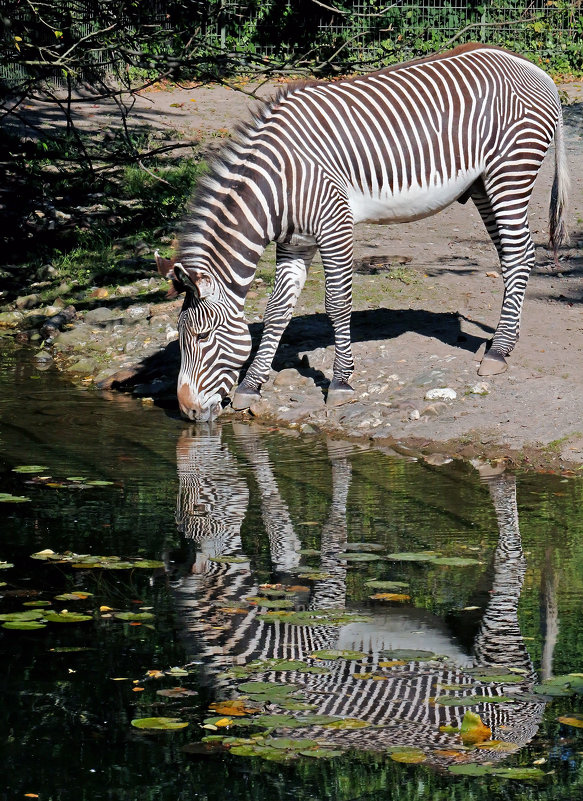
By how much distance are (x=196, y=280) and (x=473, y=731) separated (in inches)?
195

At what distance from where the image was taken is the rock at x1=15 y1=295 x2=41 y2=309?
1234 centimetres

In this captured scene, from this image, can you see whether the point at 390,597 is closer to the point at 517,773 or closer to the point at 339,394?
the point at 517,773

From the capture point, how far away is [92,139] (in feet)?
58.8

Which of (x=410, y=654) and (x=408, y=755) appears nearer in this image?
(x=408, y=755)

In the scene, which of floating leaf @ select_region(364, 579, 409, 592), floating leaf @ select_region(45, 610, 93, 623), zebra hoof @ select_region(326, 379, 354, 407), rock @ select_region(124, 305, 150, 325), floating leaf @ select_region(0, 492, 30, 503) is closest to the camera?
floating leaf @ select_region(45, 610, 93, 623)

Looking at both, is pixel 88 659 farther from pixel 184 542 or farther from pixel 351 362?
pixel 351 362

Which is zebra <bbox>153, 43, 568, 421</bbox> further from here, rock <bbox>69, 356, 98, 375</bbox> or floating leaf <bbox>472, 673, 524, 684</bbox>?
floating leaf <bbox>472, 673, 524, 684</bbox>

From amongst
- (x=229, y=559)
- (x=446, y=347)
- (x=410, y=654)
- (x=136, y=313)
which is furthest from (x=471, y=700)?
(x=136, y=313)

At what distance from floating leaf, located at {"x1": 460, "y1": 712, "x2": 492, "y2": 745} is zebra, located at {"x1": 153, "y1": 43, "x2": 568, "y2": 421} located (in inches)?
193

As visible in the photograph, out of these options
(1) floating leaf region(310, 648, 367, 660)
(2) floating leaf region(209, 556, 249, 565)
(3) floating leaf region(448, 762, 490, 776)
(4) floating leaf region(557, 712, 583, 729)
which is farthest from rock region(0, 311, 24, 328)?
(3) floating leaf region(448, 762, 490, 776)

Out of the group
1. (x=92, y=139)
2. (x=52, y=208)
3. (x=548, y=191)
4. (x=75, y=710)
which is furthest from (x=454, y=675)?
(x=92, y=139)

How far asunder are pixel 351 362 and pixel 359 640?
4.53 metres

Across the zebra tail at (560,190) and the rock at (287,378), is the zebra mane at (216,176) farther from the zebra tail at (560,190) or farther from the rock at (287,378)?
the zebra tail at (560,190)

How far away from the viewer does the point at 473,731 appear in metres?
3.83
